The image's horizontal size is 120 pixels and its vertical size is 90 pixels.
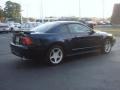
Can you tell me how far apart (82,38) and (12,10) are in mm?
76902

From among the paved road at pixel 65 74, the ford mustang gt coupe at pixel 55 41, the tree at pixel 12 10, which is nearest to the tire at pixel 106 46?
the ford mustang gt coupe at pixel 55 41

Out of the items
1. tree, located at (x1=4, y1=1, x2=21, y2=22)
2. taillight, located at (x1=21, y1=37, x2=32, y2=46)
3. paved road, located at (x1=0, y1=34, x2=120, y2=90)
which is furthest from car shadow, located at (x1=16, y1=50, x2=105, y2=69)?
tree, located at (x1=4, y1=1, x2=21, y2=22)

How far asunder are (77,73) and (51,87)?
1598 mm

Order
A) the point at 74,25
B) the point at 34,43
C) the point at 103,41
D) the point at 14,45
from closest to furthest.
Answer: the point at 34,43, the point at 14,45, the point at 74,25, the point at 103,41

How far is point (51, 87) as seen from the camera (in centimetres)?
646

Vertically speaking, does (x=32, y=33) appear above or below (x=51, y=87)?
above

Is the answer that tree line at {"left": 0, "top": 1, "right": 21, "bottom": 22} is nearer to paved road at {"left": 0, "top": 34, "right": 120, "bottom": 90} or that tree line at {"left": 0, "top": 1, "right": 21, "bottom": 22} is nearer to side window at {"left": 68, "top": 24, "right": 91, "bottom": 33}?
side window at {"left": 68, "top": 24, "right": 91, "bottom": 33}

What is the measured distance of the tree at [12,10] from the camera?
84.2 m

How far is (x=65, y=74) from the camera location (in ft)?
25.5

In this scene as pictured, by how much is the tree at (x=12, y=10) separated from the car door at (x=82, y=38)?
73.7 metres

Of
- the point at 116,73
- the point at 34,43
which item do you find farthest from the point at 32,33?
the point at 116,73

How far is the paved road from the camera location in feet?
21.5

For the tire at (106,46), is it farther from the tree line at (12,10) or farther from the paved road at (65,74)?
the tree line at (12,10)

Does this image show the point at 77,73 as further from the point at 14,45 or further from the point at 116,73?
the point at 14,45
